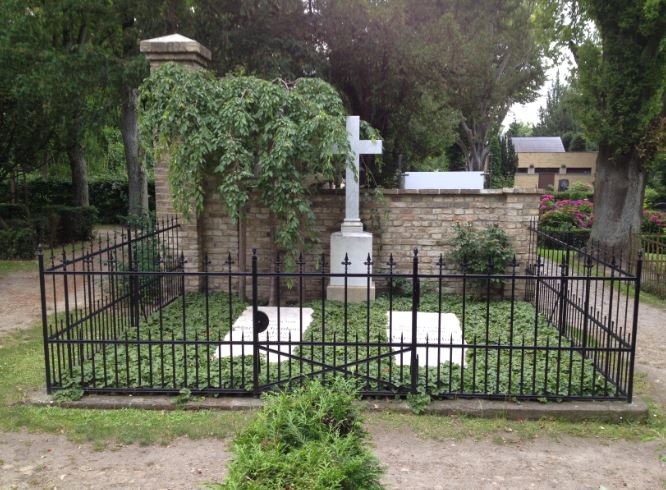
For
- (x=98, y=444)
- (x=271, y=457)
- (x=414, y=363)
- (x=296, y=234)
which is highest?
(x=296, y=234)

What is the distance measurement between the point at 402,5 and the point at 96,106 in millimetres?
8482

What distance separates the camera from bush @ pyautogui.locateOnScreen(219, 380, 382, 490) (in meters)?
2.42

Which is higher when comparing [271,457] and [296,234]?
[296,234]

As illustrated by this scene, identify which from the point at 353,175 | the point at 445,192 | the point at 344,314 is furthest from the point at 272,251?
the point at 445,192

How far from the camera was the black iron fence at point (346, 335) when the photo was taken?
16.7 ft

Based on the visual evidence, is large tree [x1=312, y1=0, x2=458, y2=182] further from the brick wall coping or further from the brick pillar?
the brick wall coping

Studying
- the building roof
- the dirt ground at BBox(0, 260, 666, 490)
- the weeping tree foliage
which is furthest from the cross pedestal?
the building roof

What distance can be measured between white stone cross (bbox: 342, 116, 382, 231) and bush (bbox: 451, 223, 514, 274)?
159 cm

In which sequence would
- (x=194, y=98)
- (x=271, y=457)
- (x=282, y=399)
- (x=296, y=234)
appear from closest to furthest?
(x=271, y=457)
(x=282, y=399)
(x=194, y=98)
(x=296, y=234)

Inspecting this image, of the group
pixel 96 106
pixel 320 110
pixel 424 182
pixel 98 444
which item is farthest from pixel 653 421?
pixel 96 106

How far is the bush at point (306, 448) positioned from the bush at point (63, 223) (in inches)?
553

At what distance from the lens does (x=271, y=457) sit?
8.26 ft

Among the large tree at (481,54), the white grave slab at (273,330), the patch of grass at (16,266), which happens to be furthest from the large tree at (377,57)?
the patch of grass at (16,266)

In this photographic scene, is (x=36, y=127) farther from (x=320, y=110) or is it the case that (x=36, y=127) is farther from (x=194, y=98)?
(x=320, y=110)
